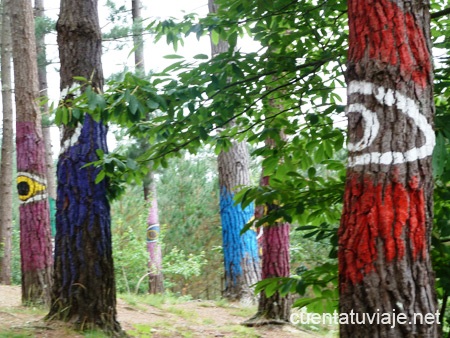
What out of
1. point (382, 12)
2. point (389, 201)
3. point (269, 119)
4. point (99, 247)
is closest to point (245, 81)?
point (269, 119)

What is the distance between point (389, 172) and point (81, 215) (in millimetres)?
3789

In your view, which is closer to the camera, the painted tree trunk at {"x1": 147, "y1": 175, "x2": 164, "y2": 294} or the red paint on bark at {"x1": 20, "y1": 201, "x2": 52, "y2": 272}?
the red paint on bark at {"x1": 20, "y1": 201, "x2": 52, "y2": 272}

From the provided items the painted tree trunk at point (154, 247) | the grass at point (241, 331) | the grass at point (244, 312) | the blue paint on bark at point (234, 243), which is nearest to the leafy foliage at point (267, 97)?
the grass at point (241, 331)

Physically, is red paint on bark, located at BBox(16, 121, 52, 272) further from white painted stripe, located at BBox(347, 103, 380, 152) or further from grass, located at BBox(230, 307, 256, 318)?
white painted stripe, located at BBox(347, 103, 380, 152)

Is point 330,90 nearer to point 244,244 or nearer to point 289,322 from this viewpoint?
point 289,322

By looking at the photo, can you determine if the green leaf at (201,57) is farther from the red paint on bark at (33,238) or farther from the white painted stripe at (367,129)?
the red paint on bark at (33,238)

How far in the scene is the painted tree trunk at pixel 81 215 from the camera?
562cm

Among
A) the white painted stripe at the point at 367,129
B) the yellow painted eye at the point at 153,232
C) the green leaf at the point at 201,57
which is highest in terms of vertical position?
the green leaf at the point at 201,57

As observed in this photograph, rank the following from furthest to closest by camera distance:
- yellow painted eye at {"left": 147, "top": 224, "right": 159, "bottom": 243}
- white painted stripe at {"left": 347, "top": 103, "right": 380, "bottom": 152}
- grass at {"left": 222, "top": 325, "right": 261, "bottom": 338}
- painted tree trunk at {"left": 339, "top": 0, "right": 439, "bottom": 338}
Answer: yellow painted eye at {"left": 147, "top": 224, "right": 159, "bottom": 243}, grass at {"left": 222, "top": 325, "right": 261, "bottom": 338}, white painted stripe at {"left": 347, "top": 103, "right": 380, "bottom": 152}, painted tree trunk at {"left": 339, "top": 0, "right": 439, "bottom": 338}

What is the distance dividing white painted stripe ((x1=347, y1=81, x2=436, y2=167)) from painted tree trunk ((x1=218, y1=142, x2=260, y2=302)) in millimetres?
7985

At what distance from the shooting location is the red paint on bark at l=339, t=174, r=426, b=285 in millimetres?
2471

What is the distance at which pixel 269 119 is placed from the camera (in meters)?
4.43

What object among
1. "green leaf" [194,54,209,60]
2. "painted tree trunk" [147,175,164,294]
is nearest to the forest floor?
"green leaf" [194,54,209,60]

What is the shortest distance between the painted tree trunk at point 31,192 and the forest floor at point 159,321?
0.42 meters
